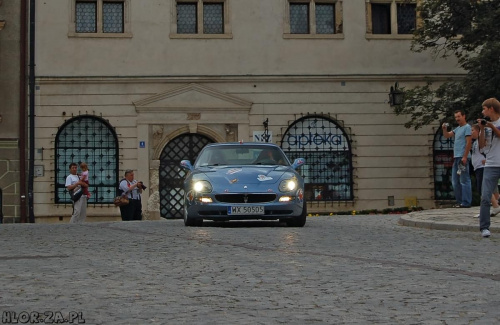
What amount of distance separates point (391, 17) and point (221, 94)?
638 cm

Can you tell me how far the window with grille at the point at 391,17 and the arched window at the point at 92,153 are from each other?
9.52 metres

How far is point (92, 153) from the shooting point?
35.3 meters

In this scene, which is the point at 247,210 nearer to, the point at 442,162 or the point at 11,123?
the point at 11,123

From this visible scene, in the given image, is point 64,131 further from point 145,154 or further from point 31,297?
point 31,297

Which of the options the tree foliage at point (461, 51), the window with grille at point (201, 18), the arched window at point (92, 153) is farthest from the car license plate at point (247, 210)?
the window with grille at point (201, 18)

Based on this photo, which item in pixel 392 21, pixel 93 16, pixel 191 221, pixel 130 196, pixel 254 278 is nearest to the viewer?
pixel 254 278

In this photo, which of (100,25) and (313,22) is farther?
(313,22)

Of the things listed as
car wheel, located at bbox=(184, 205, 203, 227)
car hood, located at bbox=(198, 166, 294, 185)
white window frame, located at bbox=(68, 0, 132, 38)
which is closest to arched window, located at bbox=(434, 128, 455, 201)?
white window frame, located at bbox=(68, 0, 132, 38)

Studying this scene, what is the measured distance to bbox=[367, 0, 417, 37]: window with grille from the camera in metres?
36.8

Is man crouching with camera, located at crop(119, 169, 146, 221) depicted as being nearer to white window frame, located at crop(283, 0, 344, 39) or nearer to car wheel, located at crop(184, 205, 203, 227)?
car wheel, located at crop(184, 205, 203, 227)

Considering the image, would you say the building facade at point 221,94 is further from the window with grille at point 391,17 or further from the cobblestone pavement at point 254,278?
the cobblestone pavement at point 254,278

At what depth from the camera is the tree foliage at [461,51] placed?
31.1m

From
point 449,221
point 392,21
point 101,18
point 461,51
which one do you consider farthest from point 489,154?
point 101,18

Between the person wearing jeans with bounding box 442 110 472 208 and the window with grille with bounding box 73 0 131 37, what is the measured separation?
1623cm
